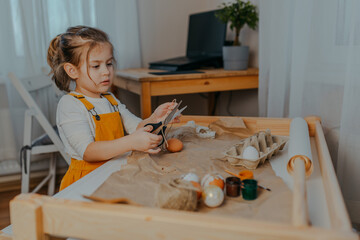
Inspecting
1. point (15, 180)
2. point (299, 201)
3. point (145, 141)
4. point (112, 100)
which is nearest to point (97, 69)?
point (112, 100)

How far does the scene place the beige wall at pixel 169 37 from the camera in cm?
229

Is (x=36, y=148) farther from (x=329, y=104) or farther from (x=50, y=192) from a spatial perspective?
(x=329, y=104)

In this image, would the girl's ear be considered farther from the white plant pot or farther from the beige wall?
the beige wall

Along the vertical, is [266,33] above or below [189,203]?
above

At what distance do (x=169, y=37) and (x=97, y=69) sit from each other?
1.43m

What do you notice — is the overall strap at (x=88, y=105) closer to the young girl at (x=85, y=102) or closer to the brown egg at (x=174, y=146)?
the young girl at (x=85, y=102)

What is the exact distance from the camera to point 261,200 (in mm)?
630

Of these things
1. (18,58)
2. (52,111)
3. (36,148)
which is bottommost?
(36,148)

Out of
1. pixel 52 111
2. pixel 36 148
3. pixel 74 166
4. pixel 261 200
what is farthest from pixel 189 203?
pixel 52 111

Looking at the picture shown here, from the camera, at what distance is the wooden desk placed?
157 cm

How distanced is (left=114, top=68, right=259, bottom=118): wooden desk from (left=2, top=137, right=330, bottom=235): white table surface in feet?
2.18

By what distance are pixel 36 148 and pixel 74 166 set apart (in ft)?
2.99

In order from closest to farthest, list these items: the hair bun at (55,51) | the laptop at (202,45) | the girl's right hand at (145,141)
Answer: the girl's right hand at (145,141) < the hair bun at (55,51) < the laptop at (202,45)

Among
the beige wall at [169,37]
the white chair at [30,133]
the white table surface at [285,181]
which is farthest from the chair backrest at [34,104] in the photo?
the white table surface at [285,181]
